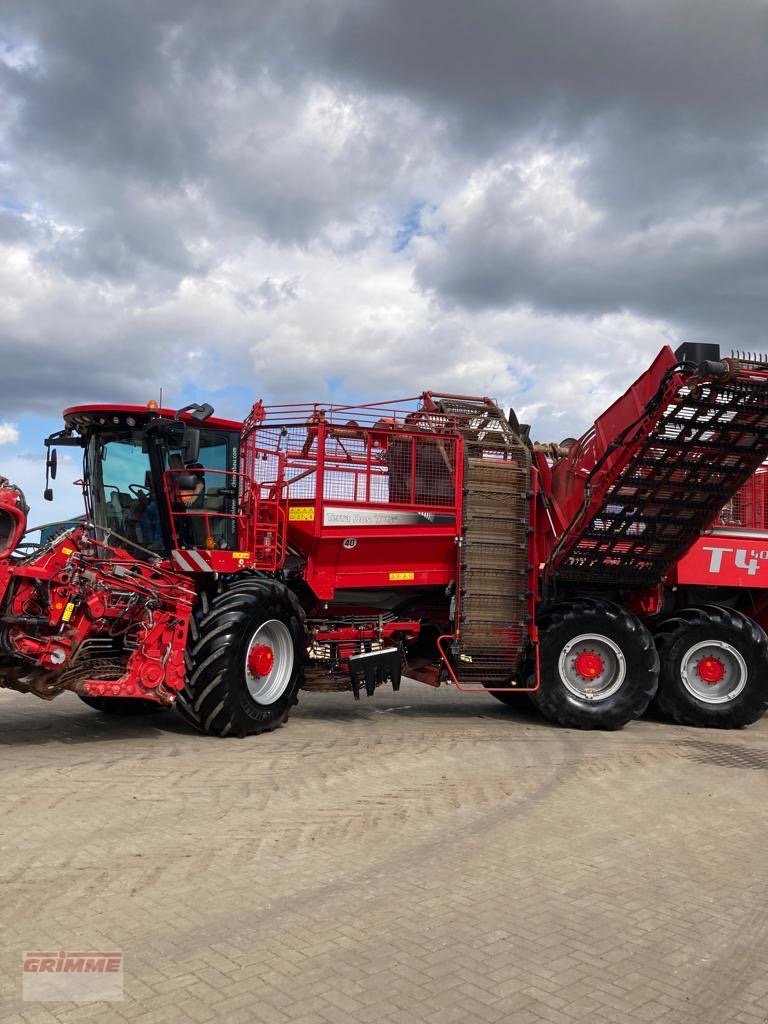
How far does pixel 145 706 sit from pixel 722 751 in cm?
566

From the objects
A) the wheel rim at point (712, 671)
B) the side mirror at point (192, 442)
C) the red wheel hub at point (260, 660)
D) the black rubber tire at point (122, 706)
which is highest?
the side mirror at point (192, 442)

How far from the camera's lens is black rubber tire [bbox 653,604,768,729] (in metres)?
9.72

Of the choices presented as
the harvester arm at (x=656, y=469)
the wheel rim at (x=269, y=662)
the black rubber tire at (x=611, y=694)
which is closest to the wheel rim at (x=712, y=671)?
the black rubber tire at (x=611, y=694)

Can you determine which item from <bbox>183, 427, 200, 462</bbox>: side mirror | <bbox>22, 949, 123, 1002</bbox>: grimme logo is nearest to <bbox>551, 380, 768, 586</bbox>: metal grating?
<bbox>183, 427, 200, 462</bbox>: side mirror

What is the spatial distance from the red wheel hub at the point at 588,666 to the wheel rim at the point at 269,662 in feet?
10.0

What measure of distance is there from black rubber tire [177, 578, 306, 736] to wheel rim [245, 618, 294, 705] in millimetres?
99

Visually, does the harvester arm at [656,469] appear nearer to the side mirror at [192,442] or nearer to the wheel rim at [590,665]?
the wheel rim at [590,665]

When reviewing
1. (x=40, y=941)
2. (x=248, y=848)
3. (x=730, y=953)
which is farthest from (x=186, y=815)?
(x=730, y=953)

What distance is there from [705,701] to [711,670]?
35 centimetres

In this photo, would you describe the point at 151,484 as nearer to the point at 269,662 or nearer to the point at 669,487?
the point at 269,662

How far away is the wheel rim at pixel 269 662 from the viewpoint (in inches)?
325

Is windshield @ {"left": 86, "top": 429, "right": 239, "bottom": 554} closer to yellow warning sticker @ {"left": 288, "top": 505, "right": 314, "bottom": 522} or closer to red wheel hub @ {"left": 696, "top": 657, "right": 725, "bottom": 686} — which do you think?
yellow warning sticker @ {"left": 288, "top": 505, "right": 314, "bottom": 522}

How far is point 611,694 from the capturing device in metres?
9.29

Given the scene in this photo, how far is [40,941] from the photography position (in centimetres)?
365
